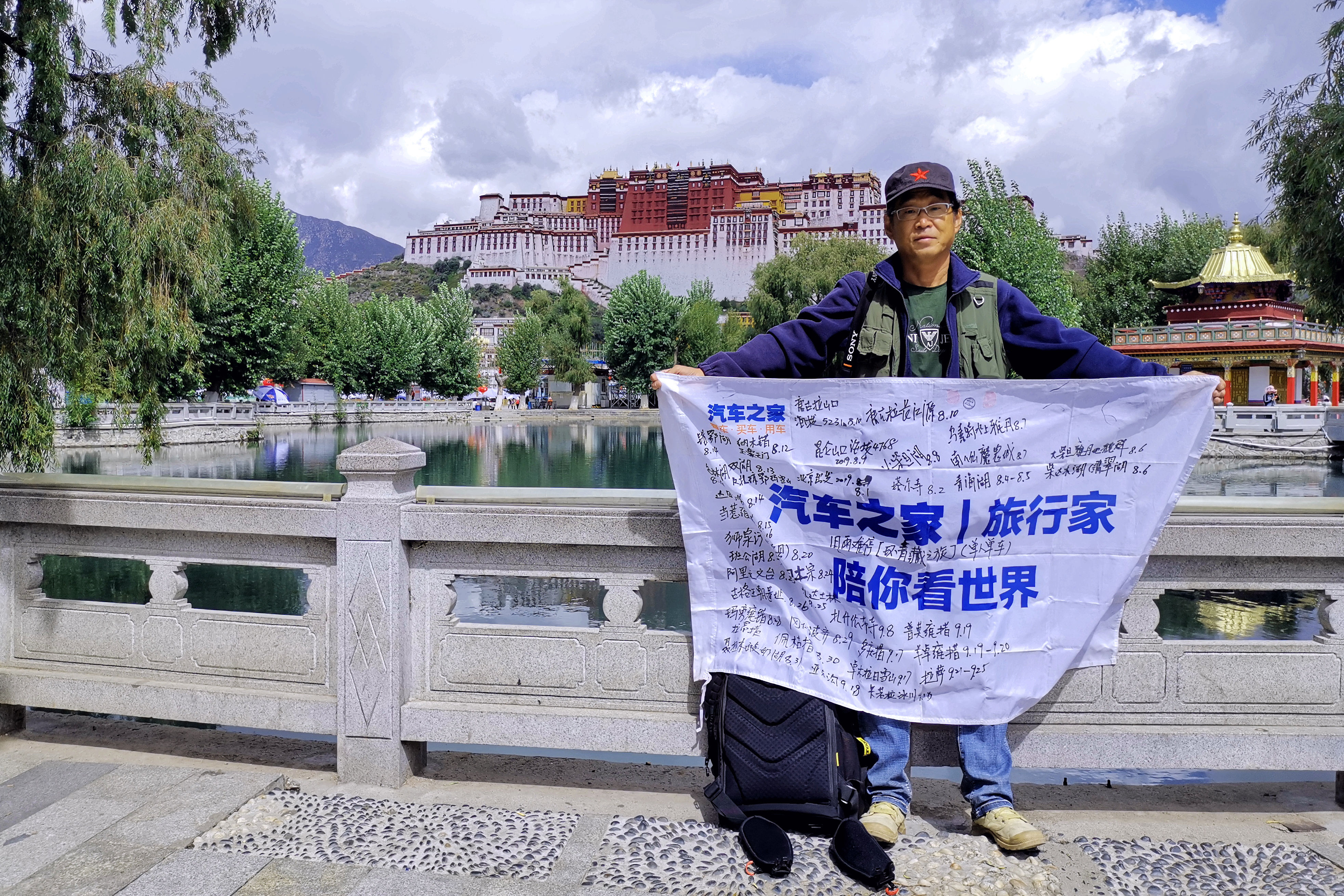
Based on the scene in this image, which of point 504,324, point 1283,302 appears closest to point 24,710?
point 1283,302

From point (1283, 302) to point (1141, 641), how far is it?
43602 mm

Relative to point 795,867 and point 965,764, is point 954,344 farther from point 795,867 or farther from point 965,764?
point 795,867

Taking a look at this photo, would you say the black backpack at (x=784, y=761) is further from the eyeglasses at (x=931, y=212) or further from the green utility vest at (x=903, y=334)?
the eyeglasses at (x=931, y=212)

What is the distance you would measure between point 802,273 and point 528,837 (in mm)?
45885

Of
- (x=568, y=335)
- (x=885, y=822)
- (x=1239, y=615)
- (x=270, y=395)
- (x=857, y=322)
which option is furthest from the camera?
(x=568, y=335)

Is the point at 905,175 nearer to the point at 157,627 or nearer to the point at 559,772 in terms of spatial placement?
the point at 559,772

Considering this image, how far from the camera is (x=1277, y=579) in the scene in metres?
3.07

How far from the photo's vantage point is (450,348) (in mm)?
62719

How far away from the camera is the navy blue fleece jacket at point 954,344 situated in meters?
3.00

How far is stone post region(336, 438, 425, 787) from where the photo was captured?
3.21 metres

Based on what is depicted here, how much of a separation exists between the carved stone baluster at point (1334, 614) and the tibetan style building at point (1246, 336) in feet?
121

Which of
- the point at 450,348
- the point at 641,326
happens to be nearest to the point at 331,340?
the point at 450,348

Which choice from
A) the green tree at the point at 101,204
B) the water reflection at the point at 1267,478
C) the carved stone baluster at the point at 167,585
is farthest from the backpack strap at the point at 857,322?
the water reflection at the point at 1267,478

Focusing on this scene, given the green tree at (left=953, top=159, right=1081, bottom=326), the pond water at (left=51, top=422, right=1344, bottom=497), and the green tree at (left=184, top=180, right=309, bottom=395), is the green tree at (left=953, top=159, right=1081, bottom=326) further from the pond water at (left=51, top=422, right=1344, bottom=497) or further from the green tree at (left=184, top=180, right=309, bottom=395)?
the green tree at (left=184, top=180, right=309, bottom=395)
